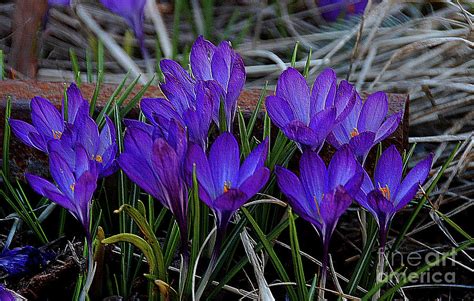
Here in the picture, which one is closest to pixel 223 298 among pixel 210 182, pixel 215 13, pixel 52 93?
pixel 210 182

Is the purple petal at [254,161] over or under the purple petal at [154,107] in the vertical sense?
under

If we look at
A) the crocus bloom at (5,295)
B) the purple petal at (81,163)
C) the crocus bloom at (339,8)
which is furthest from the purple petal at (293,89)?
the crocus bloom at (339,8)

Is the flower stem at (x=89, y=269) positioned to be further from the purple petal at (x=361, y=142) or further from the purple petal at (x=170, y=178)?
the purple petal at (x=361, y=142)

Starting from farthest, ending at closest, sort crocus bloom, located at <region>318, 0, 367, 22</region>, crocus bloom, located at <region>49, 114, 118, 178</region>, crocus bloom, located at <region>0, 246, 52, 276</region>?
crocus bloom, located at <region>318, 0, 367, 22</region> → crocus bloom, located at <region>0, 246, 52, 276</region> → crocus bloom, located at <region>49, 114, 118, 178</region>

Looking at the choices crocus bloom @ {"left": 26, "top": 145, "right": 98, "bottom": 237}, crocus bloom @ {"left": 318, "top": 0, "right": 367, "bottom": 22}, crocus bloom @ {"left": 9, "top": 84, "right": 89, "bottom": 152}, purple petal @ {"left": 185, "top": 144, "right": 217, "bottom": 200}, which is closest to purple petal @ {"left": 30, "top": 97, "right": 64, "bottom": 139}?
crocus bloom @ {"left": 9, "top": 84, "right": 89, "bottom": 152}

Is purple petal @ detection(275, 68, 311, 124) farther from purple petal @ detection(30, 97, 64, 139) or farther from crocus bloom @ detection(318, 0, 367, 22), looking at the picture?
crocus bloom @ detection(318, 0, 367, 22)

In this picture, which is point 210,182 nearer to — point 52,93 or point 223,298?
point 223,298
